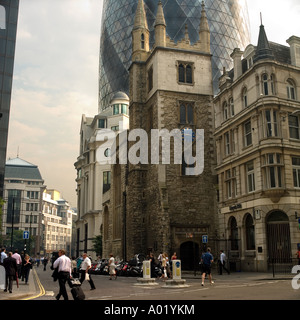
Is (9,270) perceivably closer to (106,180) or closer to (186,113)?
(186,113)

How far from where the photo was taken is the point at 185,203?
3859cm

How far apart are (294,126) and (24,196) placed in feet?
323

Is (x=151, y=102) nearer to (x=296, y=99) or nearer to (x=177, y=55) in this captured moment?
(x=177, y=55)

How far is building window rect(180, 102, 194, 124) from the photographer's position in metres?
40.9

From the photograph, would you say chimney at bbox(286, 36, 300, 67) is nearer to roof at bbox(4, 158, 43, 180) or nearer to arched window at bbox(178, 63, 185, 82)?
arched window at bbox(178, 63, 185, 82)

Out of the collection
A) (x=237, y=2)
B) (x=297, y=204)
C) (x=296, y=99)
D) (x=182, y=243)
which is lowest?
(x=182, y=243)

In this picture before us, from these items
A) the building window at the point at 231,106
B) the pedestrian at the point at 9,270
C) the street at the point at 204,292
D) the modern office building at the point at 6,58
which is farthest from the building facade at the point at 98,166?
the pedestrian at the point at 9,270

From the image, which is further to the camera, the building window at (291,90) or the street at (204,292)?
the building window at (291,90)

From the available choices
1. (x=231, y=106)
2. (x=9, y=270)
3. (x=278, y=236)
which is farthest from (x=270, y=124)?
(x=9, y=270)

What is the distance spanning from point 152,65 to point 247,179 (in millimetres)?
17926

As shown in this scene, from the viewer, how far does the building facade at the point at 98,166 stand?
72.2m

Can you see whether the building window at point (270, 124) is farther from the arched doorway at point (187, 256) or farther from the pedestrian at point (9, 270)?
the pedestrian at point (9, 270)

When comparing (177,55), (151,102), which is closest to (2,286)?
(151,102)

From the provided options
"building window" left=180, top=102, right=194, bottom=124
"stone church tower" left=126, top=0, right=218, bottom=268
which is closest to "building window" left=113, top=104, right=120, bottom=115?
"stone church tower" left=126, top=0, right=218, bottom=268
